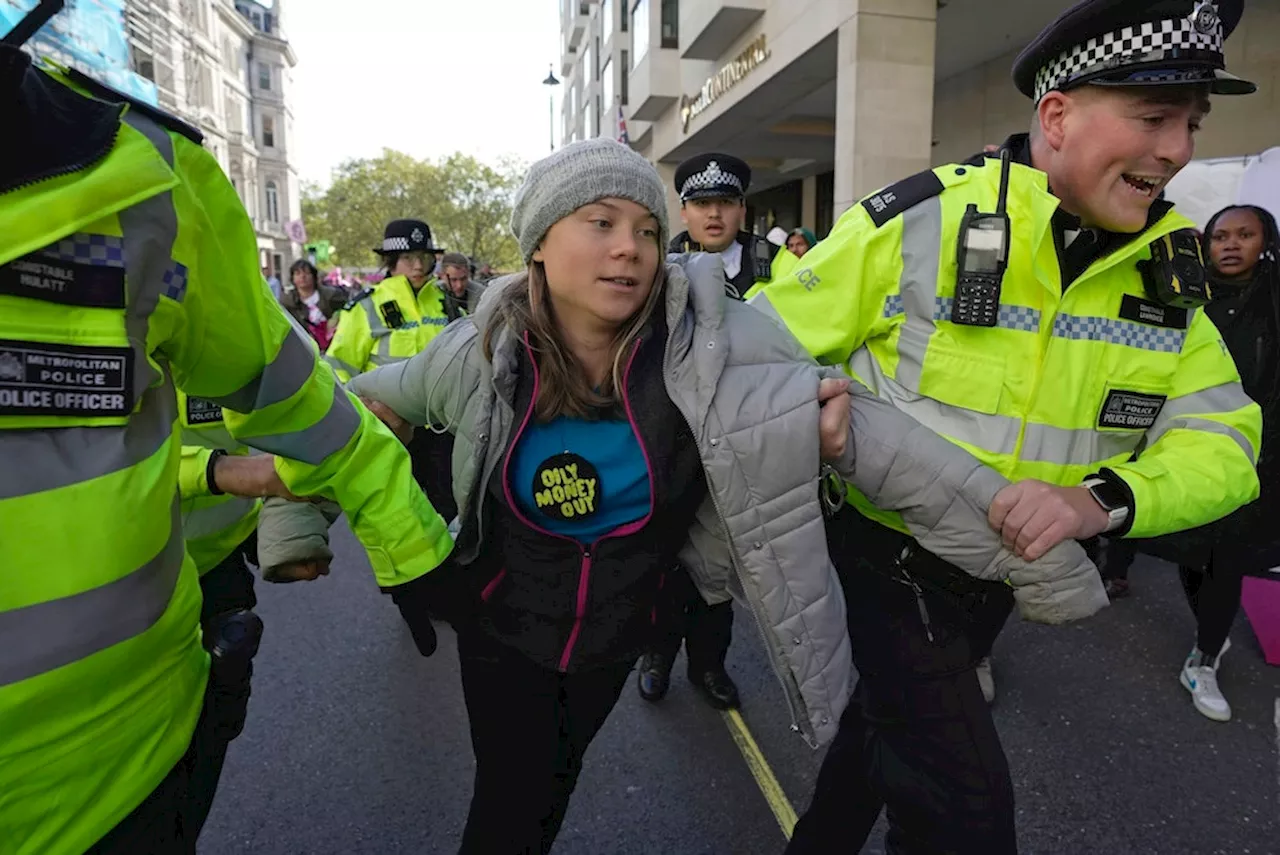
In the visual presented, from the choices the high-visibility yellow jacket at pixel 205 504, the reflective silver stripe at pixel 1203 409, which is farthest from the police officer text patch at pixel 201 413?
the reflective silver stripe at pixel 1203 409

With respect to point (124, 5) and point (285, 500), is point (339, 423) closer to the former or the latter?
point (285, 500)

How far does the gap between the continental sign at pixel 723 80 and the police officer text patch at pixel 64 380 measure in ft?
44.1

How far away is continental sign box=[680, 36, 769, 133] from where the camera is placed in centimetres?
1330

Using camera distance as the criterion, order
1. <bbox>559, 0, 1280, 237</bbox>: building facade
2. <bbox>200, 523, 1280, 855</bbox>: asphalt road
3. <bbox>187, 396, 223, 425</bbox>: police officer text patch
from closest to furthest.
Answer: <bbox>187, 396, 223, 425</bbox>: police officer text patch < <bbox>200, 523, 1280, 855</bbox>: asphalt road < <bbox>559, 0, 1280, 237</bbox>: building facade

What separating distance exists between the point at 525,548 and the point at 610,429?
1.10 feet

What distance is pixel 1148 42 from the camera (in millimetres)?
1691

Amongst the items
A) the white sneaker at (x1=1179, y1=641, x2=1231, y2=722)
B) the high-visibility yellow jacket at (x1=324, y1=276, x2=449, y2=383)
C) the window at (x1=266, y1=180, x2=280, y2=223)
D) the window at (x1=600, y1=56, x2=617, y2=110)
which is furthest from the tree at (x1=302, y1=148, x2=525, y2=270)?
the white sneaker at (x1=1179, y1=641, x2=1231, y2=722)

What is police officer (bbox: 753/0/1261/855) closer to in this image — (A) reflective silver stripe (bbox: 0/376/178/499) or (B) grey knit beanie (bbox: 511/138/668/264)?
(B) grey knit beanie (bbox: 511/138/668/264)

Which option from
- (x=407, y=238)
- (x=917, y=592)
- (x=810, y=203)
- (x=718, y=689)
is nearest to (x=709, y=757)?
(x=718, y=689)

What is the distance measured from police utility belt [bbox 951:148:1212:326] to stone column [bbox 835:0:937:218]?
8.27 meters

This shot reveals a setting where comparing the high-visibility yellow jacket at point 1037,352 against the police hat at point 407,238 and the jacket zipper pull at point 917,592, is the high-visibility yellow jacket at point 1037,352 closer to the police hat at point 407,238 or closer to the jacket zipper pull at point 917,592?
the jacket zipper pull at point 917,592

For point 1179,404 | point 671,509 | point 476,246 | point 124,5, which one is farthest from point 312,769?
point 476,246

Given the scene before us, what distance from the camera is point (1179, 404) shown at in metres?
1.91

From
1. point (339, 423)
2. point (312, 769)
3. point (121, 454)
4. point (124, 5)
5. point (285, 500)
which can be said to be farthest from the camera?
point (312, 769)
